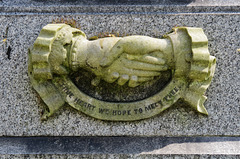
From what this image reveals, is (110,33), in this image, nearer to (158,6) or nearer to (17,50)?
(158,6)

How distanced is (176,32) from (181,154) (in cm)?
118

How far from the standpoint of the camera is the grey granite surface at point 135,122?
2365mm

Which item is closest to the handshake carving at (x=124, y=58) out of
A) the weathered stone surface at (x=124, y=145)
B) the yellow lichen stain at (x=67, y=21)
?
the yellow lichen stain at (x=67, y=21)

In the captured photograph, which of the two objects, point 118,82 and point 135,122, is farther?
point 135,122

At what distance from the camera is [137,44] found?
6.96ft

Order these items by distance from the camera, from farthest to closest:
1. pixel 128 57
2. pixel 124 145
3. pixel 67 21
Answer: pixel 67 21, pixel 124 145, pixel 128 57

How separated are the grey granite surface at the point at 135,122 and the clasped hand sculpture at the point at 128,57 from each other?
0.22m

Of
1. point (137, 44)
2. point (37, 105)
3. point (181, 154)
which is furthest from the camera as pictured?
point (37, 105)

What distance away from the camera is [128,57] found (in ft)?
7.09

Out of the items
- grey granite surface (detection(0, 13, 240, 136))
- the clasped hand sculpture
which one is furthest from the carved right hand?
grey granite surface (detection(0, 13, 240, 136))

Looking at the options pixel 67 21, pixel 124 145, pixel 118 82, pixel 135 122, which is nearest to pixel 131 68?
pixel 118 82

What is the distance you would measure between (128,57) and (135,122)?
2.21ft

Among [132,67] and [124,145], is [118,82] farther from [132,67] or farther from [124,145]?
[124,145]

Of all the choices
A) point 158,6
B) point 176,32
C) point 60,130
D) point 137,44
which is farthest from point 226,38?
point 60,130
